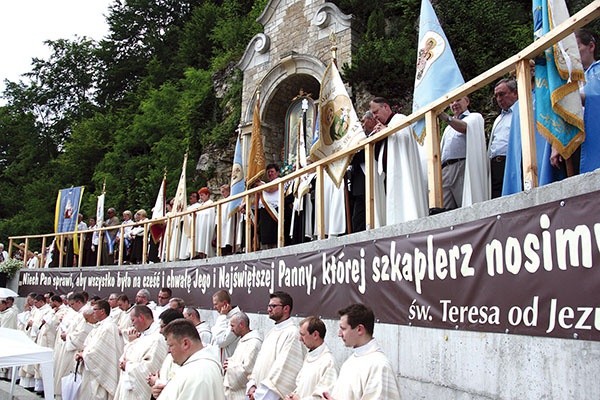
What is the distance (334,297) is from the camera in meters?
6.49

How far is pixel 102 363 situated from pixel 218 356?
3.86 m

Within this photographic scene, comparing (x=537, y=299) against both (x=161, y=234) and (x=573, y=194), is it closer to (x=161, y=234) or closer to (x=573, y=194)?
(x=573, y=194)

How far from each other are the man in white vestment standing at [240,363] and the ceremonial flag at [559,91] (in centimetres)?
397

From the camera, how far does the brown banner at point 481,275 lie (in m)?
3.39

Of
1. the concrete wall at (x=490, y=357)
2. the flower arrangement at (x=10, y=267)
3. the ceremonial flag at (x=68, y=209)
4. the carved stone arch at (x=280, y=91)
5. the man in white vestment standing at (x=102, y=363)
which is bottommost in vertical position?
the man in white vestment standing at (x=102, y=363)

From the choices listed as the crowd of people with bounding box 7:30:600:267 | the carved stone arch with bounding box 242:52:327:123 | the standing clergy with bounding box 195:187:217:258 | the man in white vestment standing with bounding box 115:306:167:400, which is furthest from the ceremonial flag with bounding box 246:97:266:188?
the carved stone arch with bounding box 242:52:327:123

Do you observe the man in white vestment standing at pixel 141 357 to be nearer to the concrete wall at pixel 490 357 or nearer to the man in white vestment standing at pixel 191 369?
the man in white vestment standing at pixel 191 369

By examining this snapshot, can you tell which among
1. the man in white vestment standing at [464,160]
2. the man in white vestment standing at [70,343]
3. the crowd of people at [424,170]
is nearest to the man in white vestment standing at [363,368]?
the crowd of people at [424,170]

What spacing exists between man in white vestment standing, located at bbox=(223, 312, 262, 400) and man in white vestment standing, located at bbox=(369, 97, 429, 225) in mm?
2081

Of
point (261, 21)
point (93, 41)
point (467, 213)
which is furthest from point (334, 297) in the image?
point (93, 41)

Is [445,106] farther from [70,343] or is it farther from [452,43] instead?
[452,43]

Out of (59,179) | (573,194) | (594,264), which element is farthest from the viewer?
(59,179)

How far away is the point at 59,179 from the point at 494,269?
1388 inches

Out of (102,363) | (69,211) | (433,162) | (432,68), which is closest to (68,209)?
(69,211)
